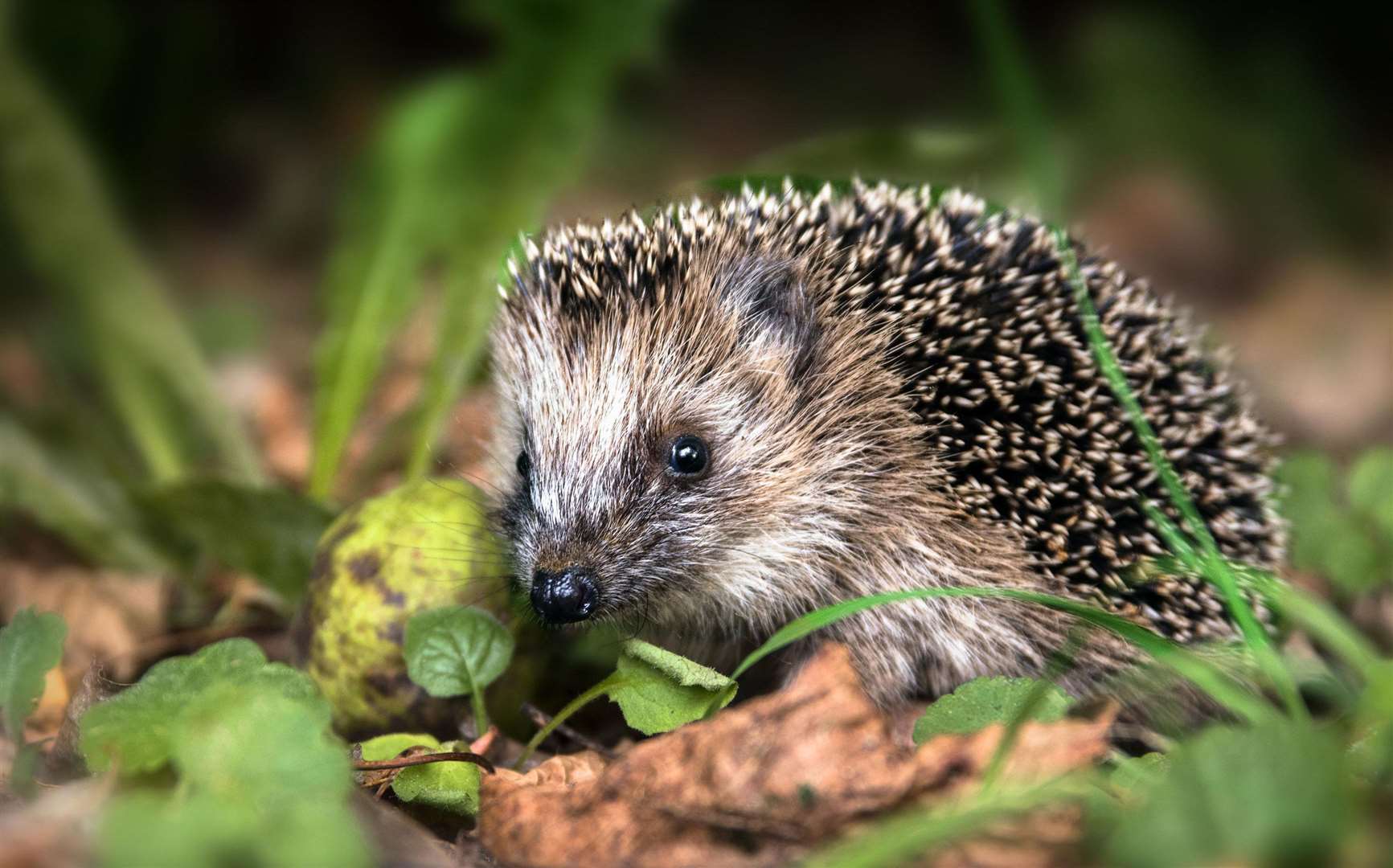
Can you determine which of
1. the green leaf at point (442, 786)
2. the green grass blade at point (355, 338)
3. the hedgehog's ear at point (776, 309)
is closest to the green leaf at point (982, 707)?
the green leaf at point (442, 786)

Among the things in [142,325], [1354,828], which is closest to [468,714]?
[1354,828]

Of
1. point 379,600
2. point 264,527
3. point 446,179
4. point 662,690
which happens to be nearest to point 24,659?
point 379,600

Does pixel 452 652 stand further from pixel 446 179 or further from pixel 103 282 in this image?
pixel 103 282

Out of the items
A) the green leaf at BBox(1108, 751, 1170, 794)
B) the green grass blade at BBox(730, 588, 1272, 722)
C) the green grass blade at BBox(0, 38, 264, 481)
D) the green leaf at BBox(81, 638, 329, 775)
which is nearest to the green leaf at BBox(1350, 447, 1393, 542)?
the green grass blade at BBox(730, 588, 1272, 722)

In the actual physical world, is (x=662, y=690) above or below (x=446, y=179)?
below

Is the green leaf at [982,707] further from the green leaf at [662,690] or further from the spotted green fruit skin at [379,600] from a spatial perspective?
the spotted green fruit skin at [379,600]

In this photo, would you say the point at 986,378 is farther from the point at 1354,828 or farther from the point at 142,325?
the point at 142,325

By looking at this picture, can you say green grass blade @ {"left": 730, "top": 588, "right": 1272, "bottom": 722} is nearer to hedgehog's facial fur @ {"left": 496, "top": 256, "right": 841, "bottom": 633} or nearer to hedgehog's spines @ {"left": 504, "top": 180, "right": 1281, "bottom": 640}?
hedgehog's spines @ {"left": 504, "top": 180, "right": 1281, "bottom": 640}
